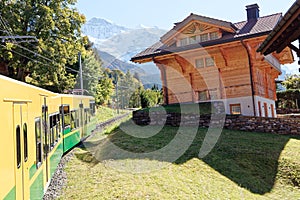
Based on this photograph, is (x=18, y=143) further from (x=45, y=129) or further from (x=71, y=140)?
(x=71, y=140)

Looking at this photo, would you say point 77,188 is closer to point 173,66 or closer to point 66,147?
point 66,147

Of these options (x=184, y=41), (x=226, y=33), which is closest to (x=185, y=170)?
(x=226, y=33)

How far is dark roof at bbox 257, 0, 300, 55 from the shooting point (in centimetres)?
523

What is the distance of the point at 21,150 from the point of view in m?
3.86

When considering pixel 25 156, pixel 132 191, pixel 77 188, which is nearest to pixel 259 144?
pixel 132 191

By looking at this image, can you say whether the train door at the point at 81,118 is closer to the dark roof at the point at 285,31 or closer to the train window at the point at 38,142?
the train window at the point at 38,142

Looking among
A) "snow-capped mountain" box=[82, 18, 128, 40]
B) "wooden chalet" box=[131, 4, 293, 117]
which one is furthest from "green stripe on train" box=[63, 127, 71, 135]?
"snow-capped mountain" box=[82, 18, 128, 40]

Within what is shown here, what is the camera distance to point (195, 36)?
17.7 metres

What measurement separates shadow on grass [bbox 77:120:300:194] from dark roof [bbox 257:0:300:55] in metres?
3.48

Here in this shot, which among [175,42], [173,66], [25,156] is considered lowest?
[25,156]

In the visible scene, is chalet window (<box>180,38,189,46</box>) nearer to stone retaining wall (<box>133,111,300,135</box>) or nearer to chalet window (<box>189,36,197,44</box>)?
chalet window (<box>189,36,197,44</box>)

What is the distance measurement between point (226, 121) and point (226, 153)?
189 inches

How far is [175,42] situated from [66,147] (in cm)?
1131

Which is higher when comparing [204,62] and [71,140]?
[204,62]
